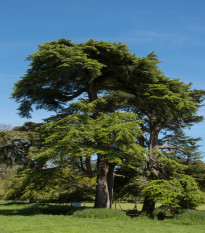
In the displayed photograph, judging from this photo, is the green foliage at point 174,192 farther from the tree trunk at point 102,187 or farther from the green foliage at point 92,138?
the tree trunk at point 102,187

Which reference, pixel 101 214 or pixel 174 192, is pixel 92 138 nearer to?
pixel 101 214

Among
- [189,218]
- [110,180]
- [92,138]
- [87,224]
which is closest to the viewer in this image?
[87,224]

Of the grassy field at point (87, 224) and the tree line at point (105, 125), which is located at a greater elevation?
the tree line at point (105, 125)

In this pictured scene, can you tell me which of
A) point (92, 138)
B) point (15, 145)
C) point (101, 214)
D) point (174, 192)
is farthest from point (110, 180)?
point (15, 145)

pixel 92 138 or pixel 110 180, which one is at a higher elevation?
pixel 92 138

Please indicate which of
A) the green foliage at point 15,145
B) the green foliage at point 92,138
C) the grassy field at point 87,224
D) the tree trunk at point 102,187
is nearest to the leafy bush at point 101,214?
the grassy field at point 87,224

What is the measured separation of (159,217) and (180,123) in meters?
9.40

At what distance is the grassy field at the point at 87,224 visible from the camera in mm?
10446

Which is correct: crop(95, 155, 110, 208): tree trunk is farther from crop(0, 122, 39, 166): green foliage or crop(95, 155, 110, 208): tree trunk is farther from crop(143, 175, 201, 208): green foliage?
crop(0, 122, 39, 166): green foliage

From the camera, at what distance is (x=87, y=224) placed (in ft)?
39.2

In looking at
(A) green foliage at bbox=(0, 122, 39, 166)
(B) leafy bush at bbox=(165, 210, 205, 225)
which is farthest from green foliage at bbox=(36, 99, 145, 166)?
(A) green foliage at bbox=(0, 122, 39, 166)

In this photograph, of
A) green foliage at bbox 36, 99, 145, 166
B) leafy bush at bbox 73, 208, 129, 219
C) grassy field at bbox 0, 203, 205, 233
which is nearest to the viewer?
grassy field at bbox 0, 203, 205, 233

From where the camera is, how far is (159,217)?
661 inches

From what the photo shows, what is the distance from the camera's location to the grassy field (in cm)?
1045
